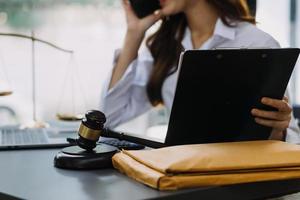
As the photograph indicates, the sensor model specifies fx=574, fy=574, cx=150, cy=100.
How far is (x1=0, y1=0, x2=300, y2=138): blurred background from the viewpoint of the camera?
2246mm

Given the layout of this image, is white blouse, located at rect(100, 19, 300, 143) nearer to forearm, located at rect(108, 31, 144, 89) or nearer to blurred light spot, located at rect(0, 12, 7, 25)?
forearm, located at rect(108, 31, 144, 89)

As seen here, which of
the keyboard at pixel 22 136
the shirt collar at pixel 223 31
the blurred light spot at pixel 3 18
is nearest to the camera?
the keyboard at pixel 22 136

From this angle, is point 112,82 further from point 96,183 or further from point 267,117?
point 96,183

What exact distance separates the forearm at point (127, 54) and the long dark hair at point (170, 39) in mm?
74

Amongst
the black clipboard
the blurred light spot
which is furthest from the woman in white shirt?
the black clipboard

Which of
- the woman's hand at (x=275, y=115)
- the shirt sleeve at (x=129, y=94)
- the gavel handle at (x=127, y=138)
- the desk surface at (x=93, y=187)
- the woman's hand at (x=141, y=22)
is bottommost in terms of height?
the shirt sleeve at (x=129, y=94)

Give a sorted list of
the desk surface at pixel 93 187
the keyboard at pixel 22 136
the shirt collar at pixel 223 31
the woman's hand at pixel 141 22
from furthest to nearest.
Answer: the woman's hand at pixel 141 22 < the shirt collar at pixel 223 31 < the keyboard at pixel 22 136 < the desk surface at pixel 93 187

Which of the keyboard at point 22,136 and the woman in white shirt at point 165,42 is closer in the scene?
the keyboard at point 22,136

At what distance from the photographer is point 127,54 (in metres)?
1.88

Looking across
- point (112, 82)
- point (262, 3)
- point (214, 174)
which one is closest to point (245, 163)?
point (214, 174)

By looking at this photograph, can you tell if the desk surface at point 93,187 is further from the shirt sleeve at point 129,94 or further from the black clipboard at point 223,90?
the shirt sleeve at point 129,94

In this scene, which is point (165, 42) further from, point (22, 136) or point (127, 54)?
point (22, 136)

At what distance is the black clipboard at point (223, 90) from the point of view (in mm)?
1020

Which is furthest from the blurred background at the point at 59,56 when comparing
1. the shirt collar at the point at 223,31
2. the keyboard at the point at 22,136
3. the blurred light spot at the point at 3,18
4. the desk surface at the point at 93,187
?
the desk surface at the point at 93,187
